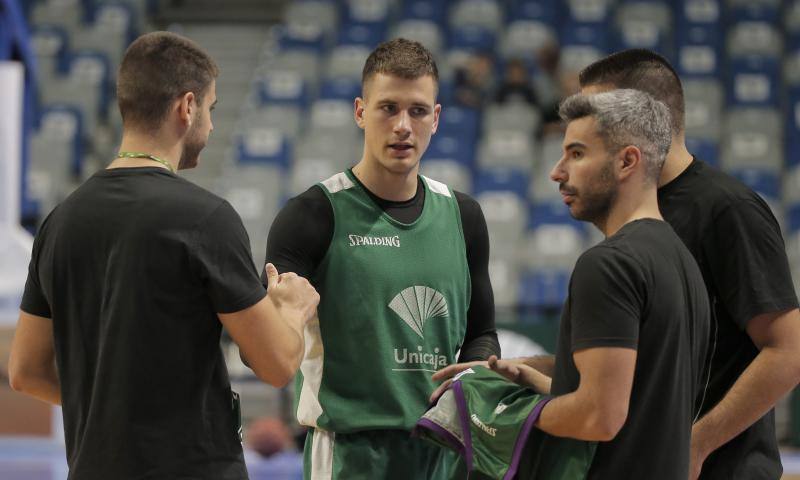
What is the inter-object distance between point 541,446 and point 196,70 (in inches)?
48.6

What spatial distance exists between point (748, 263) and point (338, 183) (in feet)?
3.97

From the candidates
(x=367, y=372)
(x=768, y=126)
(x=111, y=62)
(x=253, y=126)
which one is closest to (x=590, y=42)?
(x=768, y=126)

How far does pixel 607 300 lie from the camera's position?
242 centimetres

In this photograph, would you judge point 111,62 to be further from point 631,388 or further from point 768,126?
point 631,388

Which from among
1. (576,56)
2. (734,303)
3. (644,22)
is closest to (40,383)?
(734,303)

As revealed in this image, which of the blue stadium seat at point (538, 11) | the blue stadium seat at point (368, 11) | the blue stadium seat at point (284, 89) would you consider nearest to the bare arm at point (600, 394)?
the blue stadium seat at point (284, 89)

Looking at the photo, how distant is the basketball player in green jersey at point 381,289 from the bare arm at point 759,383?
2.56 ft

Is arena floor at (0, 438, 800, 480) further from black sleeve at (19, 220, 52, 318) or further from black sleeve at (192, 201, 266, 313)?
A: black sleeve at (192, 201, 266, 313)

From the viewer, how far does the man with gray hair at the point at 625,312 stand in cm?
243

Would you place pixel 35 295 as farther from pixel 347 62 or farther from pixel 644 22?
pixel 644 22

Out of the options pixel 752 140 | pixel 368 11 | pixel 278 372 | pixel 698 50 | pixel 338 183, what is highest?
pixel 368 11

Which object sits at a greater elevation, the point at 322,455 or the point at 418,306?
the point at 418,306

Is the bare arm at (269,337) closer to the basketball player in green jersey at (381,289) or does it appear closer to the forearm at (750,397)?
the basketball player in green jersey at (381,289)

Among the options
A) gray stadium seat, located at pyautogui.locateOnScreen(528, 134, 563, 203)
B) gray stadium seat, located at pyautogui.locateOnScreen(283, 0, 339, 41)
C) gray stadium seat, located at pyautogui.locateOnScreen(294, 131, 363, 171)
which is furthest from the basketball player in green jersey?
gray stadium seat, located at pyautogui.locateOnScreen(283, 0, 339, 41)
